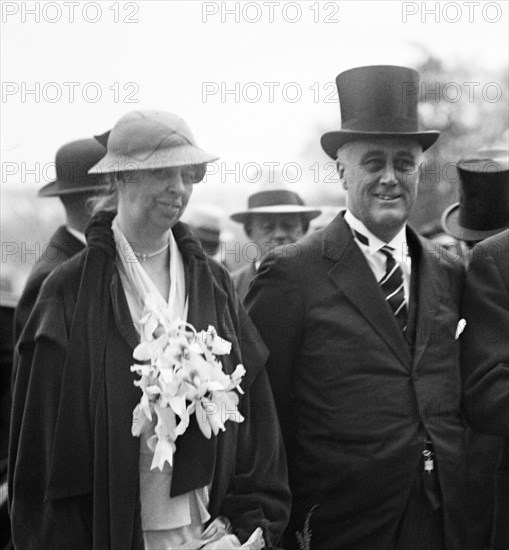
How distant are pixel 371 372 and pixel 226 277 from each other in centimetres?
67

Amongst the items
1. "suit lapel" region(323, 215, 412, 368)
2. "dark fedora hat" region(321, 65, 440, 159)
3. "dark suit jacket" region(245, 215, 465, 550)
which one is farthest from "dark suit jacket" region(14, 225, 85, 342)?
"dark fedora hat" region(321, 65, 440, 159)

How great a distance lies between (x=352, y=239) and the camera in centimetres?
430

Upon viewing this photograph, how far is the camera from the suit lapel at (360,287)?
13.5 ft

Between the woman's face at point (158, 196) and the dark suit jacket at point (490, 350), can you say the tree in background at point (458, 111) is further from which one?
the woman's face at point (158, 196)

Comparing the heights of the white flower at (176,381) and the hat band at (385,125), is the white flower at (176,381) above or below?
below

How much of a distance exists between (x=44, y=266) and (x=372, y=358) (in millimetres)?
1375

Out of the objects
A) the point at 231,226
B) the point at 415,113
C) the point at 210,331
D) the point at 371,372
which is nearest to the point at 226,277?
the point at 210,331

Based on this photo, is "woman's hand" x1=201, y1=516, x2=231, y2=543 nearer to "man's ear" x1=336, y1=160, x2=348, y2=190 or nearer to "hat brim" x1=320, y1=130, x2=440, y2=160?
"man's ear" x1=336, y1=160, x2=348, y2=190

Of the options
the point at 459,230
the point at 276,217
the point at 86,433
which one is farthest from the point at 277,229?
the point at 86,433

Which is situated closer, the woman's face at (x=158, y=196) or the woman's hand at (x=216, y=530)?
the woman's hand at (x=216, y=530)

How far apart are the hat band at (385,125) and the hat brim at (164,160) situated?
85 centimetres

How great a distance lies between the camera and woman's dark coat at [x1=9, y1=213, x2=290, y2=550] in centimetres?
347

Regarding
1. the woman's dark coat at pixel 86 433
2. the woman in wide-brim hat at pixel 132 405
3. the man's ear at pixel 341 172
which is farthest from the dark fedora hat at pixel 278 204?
the woman's dark coat at pixel 86 433

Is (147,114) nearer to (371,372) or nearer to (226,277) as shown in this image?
(226,277)
